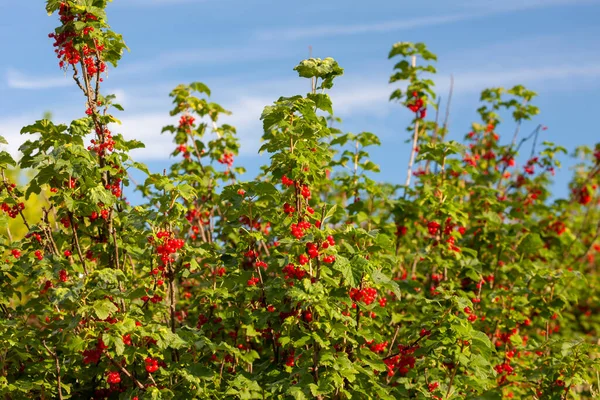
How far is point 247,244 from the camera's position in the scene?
5.77 m

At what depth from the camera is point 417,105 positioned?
9617 mm

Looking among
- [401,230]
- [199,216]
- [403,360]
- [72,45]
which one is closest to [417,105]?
[401,230]

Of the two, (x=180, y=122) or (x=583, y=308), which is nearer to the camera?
(x=180, y=122)

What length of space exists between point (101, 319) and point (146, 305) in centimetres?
125

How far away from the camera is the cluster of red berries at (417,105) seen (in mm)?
9578

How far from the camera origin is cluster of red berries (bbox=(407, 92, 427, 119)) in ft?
31.4

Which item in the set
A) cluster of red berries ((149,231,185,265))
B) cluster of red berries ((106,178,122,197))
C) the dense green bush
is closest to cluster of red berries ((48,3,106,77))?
the dense green bush

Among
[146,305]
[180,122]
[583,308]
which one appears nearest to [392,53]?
[180,122]

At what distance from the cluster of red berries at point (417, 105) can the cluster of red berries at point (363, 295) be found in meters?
4.97

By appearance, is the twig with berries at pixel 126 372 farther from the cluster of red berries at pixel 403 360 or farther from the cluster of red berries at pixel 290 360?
the cluster of red berries at pixel 403 360

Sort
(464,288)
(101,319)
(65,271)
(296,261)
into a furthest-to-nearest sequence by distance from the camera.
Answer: (464,288) < (65,271) < (296,261) < (101,319)

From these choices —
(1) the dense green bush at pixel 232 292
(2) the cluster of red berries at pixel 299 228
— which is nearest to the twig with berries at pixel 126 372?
A: (1) the dense green bush at pixel 232 292

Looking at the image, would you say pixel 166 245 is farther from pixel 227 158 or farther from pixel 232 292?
pixel 227 158

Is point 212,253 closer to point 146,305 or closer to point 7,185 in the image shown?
point 146,305
